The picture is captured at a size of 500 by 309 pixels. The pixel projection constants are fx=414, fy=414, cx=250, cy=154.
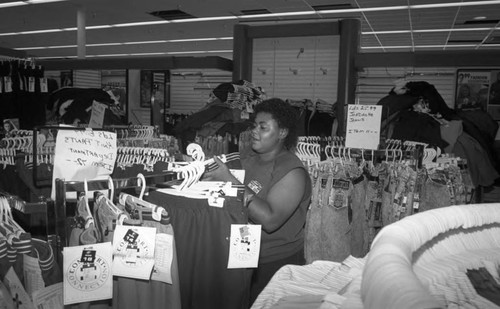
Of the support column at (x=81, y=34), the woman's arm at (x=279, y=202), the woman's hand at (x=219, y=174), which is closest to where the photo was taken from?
the woman's hand at (x=219, y=174)

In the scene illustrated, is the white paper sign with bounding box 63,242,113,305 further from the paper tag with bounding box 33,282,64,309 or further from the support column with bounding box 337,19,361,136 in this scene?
the support column with bounding box 337,19,361,136

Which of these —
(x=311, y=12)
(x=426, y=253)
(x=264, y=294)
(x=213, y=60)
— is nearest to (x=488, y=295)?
(x=426, y=253)

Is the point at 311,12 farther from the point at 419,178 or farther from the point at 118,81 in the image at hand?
the point at 419,178

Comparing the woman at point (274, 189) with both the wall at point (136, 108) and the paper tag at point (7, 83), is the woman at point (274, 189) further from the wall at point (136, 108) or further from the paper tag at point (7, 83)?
the wall at point (136, 108)

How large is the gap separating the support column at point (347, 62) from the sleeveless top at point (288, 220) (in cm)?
341

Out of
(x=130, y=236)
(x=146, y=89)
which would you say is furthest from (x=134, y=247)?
(x=146, y=89)

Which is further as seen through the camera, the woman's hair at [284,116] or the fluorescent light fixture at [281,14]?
the fluorescent light fixture at [281,14]

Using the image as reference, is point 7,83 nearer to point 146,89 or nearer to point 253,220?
point 253,220

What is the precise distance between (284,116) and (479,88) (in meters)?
5.03

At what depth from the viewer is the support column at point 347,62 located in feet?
19.1

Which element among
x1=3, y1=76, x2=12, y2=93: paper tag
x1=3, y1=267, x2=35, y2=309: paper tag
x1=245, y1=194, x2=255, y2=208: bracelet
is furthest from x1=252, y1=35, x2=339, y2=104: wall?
x1=3, y1=267, x2=35, y2=309: paper tag

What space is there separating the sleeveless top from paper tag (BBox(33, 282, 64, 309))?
1.20m

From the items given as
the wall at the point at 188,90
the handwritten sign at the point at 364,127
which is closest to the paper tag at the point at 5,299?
the handwritten sign at the point at 364,127

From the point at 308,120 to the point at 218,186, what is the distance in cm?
392
